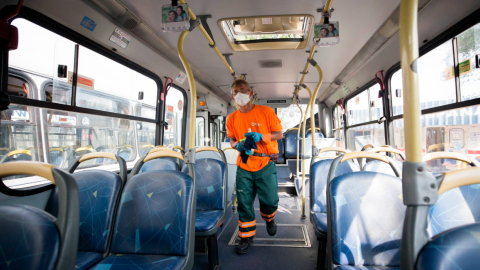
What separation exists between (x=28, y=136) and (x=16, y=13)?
978 millimetres

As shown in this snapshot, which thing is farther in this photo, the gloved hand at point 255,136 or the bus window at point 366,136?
the bus window at point 366,136

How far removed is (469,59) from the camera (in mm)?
1972

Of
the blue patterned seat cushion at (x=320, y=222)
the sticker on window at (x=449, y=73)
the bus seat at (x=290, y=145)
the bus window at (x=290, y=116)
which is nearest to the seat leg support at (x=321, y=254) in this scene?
the blue patterned seat cushion at (x=320, y=222)

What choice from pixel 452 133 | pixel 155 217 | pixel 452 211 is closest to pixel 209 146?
pixel 155 217

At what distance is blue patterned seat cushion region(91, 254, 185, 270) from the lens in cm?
117

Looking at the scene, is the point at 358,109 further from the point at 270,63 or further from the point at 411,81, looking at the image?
the point at 411,81

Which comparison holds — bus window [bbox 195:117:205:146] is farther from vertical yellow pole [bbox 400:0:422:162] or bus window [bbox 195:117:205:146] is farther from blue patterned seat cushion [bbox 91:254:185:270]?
vertical yellow pole [bbox 400:0:422:162]

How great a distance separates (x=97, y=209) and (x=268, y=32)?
2774 mm

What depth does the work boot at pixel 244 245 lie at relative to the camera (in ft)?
7.36

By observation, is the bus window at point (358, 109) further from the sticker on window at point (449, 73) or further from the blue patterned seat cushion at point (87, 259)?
the blue patterned seat cushion at point (87, 259)

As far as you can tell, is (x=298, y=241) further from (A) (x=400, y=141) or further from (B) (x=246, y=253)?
(A) (x=400, y=141)

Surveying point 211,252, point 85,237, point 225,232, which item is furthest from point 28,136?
point 225,232

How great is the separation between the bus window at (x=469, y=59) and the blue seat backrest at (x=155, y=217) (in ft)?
8.48

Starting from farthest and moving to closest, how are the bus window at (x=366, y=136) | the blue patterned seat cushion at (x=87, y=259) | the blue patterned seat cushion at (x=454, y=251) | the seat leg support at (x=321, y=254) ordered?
the bus window at (x=366, y=136), the seat leg support at (x=321, y=254), the blue patterned seat cushion at (x=87, y=259), the blue patterned seat cushion at (x=454, y=251)
